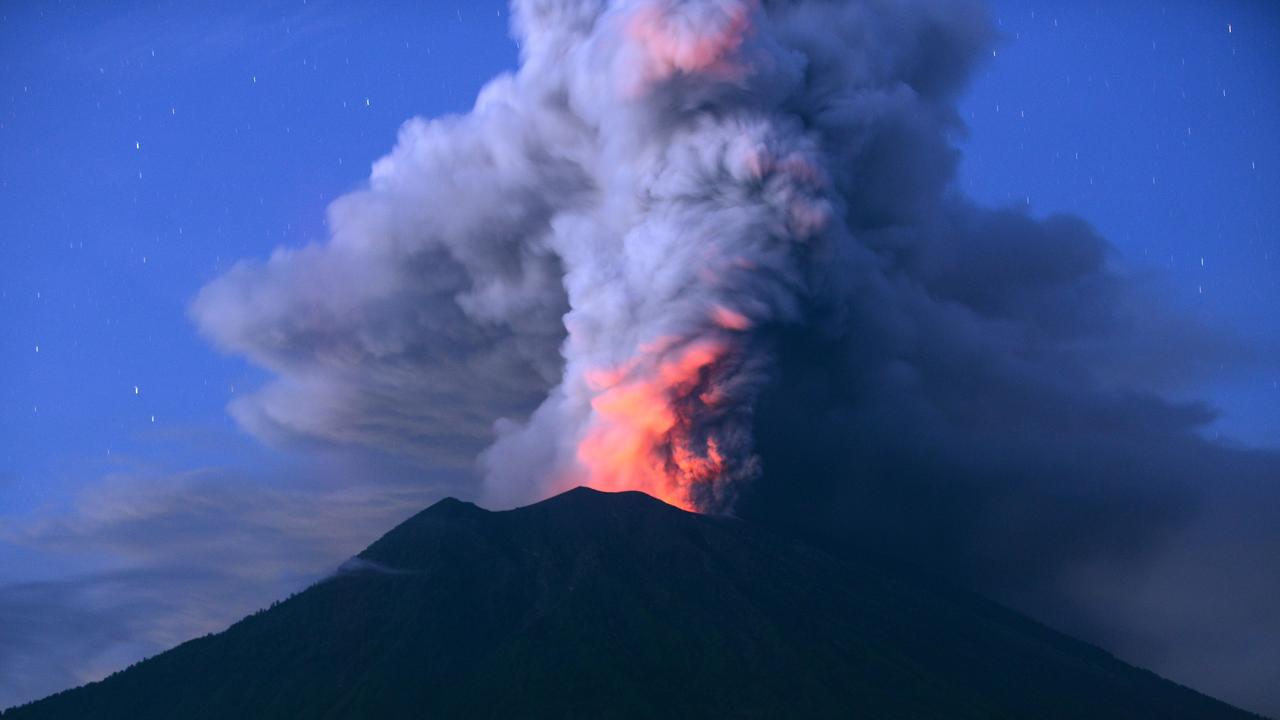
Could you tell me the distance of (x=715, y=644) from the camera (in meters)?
63.1

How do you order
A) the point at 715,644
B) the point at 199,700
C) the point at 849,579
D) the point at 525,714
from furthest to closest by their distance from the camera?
1. the point at 849,579
2. the point at 199,700
3. the point at 715,644
4. the point at 525,714

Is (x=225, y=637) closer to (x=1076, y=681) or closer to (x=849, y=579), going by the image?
(x=849, y=579)

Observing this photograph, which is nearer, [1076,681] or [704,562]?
[1076,681]

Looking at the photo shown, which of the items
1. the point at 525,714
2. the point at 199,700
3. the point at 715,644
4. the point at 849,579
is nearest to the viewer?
the point at 525,714

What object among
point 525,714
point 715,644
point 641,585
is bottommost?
point 525,714

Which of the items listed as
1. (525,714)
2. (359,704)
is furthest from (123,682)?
(525,714)

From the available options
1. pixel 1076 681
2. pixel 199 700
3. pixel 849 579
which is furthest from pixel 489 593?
pixel 1076 681

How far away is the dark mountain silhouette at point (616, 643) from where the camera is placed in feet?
196

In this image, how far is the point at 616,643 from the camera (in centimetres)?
6397

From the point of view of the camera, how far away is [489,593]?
7125cm

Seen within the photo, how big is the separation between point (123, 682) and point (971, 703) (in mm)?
52922

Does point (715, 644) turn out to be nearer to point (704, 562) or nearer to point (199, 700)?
point (704, 562)

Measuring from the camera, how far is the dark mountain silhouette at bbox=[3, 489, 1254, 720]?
2350 inches

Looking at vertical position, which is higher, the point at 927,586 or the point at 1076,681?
the point at 927,586
